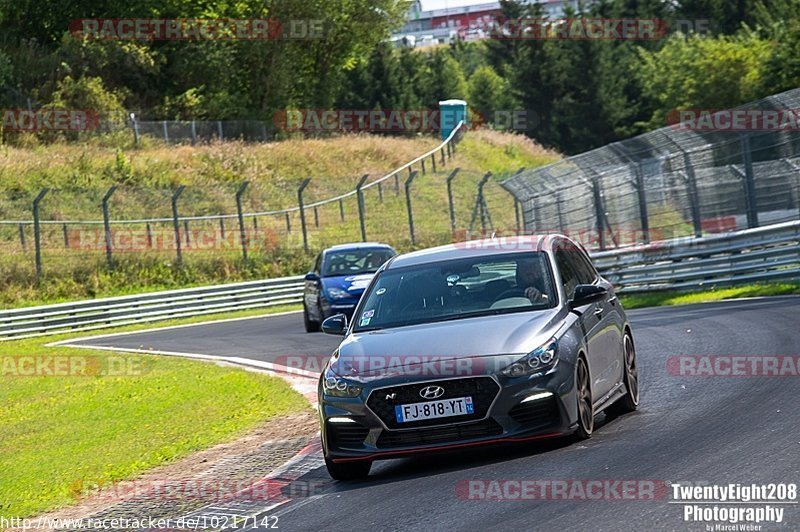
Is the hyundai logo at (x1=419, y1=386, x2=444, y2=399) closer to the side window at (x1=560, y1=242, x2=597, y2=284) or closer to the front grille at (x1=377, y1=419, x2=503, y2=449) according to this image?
the front grille at (x1=377, y1=419, x2=503, y2=449)

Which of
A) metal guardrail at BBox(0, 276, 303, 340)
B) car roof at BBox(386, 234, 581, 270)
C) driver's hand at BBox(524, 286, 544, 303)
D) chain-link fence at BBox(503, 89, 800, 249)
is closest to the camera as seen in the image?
driver's hand at BBox(524, 286, 544, 303)

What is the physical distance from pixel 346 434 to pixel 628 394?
9.27ft

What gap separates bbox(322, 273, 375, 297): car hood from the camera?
2291cm

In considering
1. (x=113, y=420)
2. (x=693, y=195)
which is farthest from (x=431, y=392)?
(x=693, y=195)

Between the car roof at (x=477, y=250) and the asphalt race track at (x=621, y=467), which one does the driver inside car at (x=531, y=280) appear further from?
the asphalt race track at (x=621, y=467)

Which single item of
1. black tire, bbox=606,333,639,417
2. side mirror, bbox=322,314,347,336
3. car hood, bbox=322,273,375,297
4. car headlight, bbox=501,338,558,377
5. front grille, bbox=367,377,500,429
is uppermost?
side mirror, bbox=322,314,347,336

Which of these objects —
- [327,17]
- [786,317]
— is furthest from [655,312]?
[327,17]

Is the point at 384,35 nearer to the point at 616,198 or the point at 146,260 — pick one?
the point at 146,260

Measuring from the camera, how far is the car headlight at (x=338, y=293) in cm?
2286

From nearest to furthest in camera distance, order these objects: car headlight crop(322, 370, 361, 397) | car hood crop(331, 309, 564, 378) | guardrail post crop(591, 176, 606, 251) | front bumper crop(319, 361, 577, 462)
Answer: front bumper crop(319, 361, 577, 462) → car hood crop(331, 309, 564, 378) → car headlight crop(322, 370, 361, 397) → guardrail post crop(591, 176, 606, 251)

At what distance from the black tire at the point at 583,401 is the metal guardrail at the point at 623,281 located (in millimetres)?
13596

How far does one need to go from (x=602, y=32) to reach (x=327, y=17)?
25736 mm

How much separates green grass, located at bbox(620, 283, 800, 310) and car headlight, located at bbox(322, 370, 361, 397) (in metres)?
14.2

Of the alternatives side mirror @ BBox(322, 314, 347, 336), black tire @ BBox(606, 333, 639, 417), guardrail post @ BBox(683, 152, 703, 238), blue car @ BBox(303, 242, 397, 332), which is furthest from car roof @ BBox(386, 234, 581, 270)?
guardrail post @ BBox(683, 152, 703, 238)
